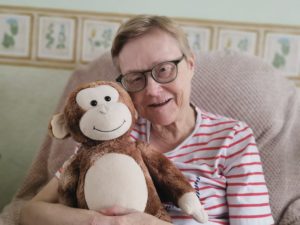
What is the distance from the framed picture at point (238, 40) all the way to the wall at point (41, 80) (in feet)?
0.20

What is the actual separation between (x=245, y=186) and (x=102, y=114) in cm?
45

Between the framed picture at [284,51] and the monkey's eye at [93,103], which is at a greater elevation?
the framed picture at [284,51]

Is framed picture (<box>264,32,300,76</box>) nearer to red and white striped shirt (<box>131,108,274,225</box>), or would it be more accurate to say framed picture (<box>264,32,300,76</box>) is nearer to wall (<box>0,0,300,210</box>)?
wall (<box>0,0,300,210</box>)

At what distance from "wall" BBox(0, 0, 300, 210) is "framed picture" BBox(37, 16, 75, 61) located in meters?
0.06

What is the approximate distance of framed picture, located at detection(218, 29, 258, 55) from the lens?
5.70 feet

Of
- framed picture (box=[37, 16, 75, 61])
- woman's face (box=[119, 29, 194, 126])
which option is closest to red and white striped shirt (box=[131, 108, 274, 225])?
woman's face (box=[119, 29, 194, 126])

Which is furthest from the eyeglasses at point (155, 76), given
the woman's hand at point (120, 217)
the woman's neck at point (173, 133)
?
the woman's hand at point (120, 217)

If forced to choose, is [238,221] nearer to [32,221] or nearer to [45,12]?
[32,221]

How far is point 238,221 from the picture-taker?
1051 millimetres

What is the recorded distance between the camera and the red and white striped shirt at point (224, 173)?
1.06 metres

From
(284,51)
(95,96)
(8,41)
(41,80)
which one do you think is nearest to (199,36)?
(284,51)

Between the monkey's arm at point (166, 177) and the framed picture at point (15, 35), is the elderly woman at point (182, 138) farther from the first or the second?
the framed picture at point (15, 35)

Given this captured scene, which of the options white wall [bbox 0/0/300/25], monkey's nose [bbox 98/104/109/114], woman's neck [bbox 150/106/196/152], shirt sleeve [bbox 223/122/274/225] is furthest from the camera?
white wall [bbox 0/0/300/25]

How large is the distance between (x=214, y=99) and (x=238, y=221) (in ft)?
1.56
